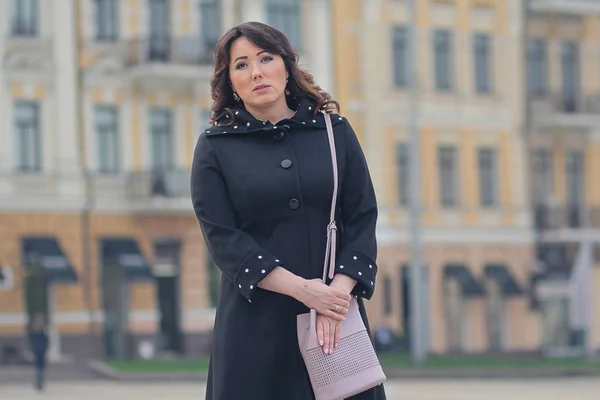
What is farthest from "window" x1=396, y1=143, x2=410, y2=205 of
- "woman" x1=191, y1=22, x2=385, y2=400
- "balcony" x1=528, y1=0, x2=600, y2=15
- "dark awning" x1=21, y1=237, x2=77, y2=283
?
"woman" x1=191, y1=22, x2=385, y2=400

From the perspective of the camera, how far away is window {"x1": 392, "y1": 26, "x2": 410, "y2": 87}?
46062 millimetres

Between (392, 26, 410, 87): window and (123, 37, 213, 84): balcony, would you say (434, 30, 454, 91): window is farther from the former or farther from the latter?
(123, 37, 213, 84): balcony

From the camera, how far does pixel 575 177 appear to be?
4919 cm

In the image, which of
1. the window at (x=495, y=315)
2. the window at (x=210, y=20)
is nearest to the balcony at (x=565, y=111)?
the window at (x=495, y=315)

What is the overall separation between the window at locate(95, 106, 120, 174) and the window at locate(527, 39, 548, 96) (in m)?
14.4

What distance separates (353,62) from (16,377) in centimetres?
1632

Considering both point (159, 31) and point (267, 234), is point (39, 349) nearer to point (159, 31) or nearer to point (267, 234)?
point (159, 31)

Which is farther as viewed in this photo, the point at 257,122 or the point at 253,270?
the point at 257,122

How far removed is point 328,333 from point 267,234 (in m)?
0.39

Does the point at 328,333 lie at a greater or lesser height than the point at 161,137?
greater

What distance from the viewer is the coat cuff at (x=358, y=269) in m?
4.71

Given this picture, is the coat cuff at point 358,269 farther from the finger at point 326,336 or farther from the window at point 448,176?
the window at point 448,176

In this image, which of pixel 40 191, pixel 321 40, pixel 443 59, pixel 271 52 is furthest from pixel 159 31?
pixel 271 52

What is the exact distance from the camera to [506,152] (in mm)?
48219
